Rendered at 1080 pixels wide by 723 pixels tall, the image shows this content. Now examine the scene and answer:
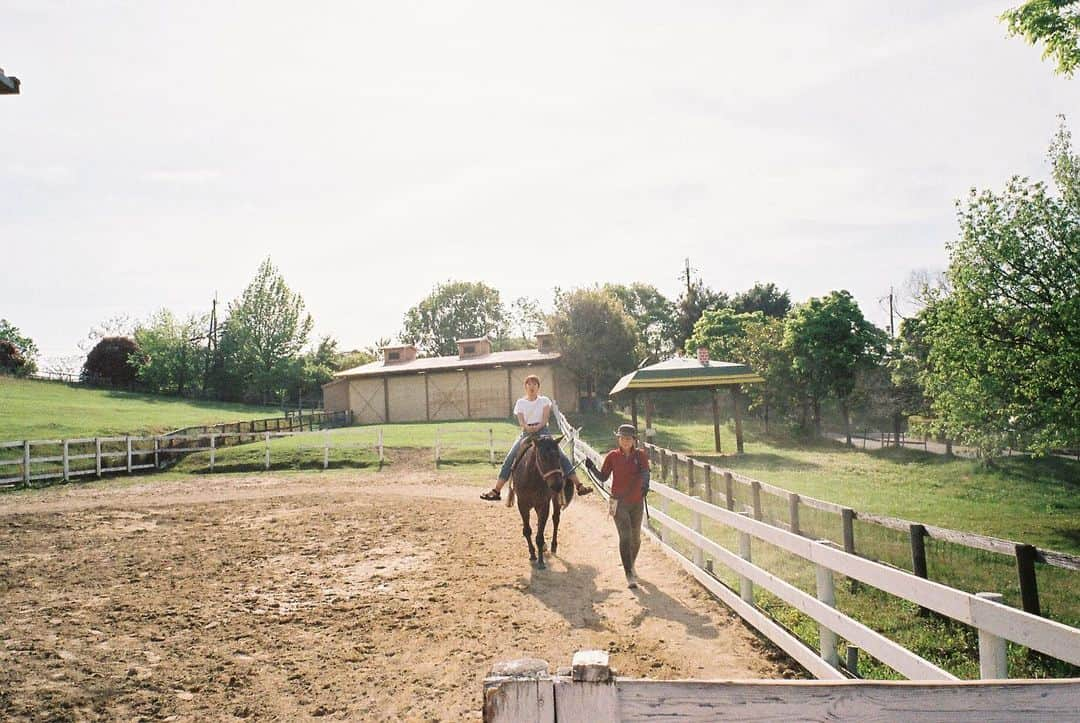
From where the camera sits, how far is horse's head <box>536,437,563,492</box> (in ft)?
28.0

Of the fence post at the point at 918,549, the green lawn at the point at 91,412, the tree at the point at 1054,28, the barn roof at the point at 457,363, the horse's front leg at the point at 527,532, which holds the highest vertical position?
the tree at the point at 1054,28

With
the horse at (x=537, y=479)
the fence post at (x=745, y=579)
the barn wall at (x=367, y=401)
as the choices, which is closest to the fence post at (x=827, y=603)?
the fence post at (x=745, y=579)

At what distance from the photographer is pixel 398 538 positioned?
10734 millimetres

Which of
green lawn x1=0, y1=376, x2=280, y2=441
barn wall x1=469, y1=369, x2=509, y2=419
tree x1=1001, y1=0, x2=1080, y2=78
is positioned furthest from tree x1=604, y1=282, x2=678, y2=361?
tree x1=1001, y1=0, x2=1080, y2=78

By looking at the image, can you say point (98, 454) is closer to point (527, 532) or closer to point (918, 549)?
point (527, 532)

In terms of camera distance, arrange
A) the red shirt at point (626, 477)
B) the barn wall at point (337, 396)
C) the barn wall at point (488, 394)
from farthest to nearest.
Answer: the barn wall at point (337, 396), the barn wall at point (488, 394), the red shirt at point (626, 477)

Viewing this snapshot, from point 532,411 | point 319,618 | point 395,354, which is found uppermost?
point 395,354

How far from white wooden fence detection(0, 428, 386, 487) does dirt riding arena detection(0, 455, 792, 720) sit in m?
9.78

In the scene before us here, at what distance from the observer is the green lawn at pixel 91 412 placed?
97.9 feet

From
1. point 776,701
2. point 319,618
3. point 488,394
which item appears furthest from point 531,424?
point 488,394

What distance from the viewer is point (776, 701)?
1700 mm

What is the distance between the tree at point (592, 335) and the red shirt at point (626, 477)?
112 feet

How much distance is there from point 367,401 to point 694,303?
36005 millimetres

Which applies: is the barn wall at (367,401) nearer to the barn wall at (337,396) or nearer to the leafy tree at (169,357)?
the barn wall at (337,396)
